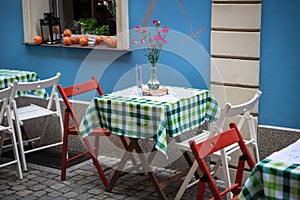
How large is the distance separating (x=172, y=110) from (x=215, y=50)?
2.92 ft

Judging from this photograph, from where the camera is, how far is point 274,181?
2.46m

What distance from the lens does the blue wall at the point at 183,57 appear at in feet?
14.1

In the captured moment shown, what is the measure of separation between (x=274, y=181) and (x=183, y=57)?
2.57 metres

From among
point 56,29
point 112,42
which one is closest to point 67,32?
point 56,29

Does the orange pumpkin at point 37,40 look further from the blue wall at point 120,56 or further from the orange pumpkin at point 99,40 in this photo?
the orange pumpkin at point 99,40

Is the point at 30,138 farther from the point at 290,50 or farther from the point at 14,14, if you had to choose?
the point at 290,50

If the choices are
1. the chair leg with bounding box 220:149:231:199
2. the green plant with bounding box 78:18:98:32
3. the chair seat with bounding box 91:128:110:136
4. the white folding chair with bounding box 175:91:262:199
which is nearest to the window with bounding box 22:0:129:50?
the green plant with bounding box 78:18:98:32

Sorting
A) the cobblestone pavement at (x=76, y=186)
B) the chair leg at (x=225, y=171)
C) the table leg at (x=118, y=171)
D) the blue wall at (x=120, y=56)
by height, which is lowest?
the cobblestone pavement at (x=76, y=186)

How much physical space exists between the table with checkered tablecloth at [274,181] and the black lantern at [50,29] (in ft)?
12.4

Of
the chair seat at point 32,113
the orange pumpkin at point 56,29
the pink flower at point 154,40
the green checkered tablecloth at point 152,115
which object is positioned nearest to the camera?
the green checkered tablecloth at point 152,115

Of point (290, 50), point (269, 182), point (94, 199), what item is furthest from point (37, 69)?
point (269, 182)

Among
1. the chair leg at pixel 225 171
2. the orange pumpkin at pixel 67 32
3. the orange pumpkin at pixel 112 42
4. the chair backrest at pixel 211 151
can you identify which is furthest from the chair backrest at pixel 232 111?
the orange pumpkin at pixel 67 32

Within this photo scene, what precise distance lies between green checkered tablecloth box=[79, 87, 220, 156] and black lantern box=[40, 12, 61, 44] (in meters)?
1.73

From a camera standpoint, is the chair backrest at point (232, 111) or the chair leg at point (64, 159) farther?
the chair leg at point (64, 159)
